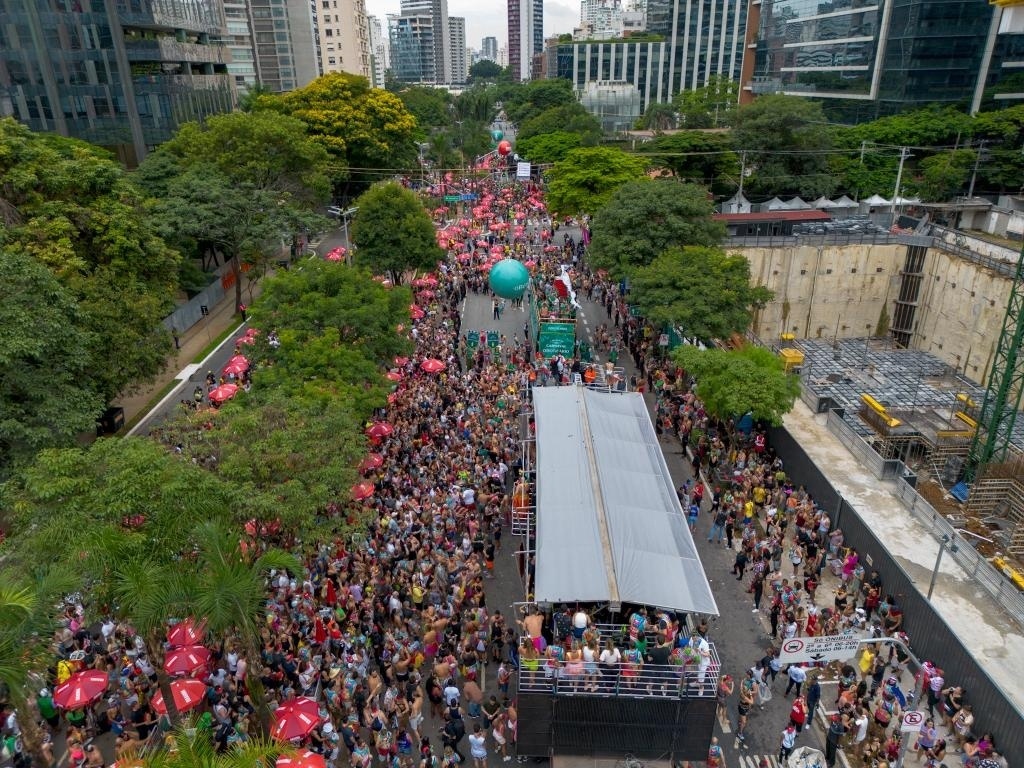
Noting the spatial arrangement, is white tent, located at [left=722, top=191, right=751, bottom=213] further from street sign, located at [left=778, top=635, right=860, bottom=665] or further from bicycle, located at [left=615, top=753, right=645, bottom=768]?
bicycle, located at [left=615, top=753, right=645, bottom=768]

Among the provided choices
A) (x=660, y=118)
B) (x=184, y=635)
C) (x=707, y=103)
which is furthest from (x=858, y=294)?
(x=660, y=118)

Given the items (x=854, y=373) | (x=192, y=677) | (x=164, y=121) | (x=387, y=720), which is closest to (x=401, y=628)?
(x=387, y=720)

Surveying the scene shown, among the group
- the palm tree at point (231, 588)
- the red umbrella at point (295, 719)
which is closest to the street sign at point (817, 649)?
the red umbrella at point (295, 719)

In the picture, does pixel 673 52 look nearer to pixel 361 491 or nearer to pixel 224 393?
pixel 224 393

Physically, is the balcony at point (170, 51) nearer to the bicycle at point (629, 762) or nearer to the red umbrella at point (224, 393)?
the red umbrella at point (224, 393)

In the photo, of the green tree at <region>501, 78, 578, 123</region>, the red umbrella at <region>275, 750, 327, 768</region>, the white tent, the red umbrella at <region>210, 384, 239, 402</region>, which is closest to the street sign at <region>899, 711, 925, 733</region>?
the red umbrella at <region>275, 750, 327, 768</region>

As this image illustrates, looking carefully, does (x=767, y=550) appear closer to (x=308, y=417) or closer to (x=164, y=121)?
(x=308, y=417)

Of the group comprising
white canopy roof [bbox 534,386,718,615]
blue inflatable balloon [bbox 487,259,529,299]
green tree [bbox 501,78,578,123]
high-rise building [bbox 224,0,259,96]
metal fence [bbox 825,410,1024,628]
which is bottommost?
metal fence [bbox 825,410,1024,628]
